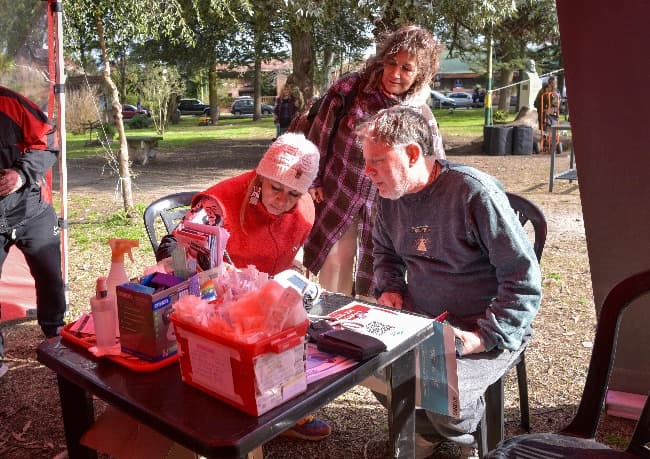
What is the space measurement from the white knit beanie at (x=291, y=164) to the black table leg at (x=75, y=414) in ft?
3.32

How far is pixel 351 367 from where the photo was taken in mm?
1607

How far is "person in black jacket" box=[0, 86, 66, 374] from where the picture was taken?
3.36 meters

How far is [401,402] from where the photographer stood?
71.3 inches

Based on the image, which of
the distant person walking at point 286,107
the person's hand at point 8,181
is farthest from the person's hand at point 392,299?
the distant person walking at point 286,107

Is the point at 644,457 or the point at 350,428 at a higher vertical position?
the point at 644,457

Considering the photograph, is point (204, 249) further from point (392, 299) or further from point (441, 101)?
point (441, 101)

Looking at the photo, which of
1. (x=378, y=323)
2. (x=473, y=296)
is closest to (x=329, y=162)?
(x=473, y=296)

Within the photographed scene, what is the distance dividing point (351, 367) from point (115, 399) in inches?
23.4

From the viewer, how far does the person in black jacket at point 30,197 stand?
3355mm

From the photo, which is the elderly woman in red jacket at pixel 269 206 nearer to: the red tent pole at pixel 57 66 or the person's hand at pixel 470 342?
the person's hand at pixel 470 342

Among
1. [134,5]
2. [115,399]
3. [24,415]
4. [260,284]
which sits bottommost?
[24,415]

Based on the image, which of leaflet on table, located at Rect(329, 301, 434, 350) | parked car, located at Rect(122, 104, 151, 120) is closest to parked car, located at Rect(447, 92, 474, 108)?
parked car, located at Rect(122, 104, 151, 120)

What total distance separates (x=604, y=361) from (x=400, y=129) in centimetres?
97

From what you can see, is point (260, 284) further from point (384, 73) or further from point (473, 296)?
point (384, 73)
